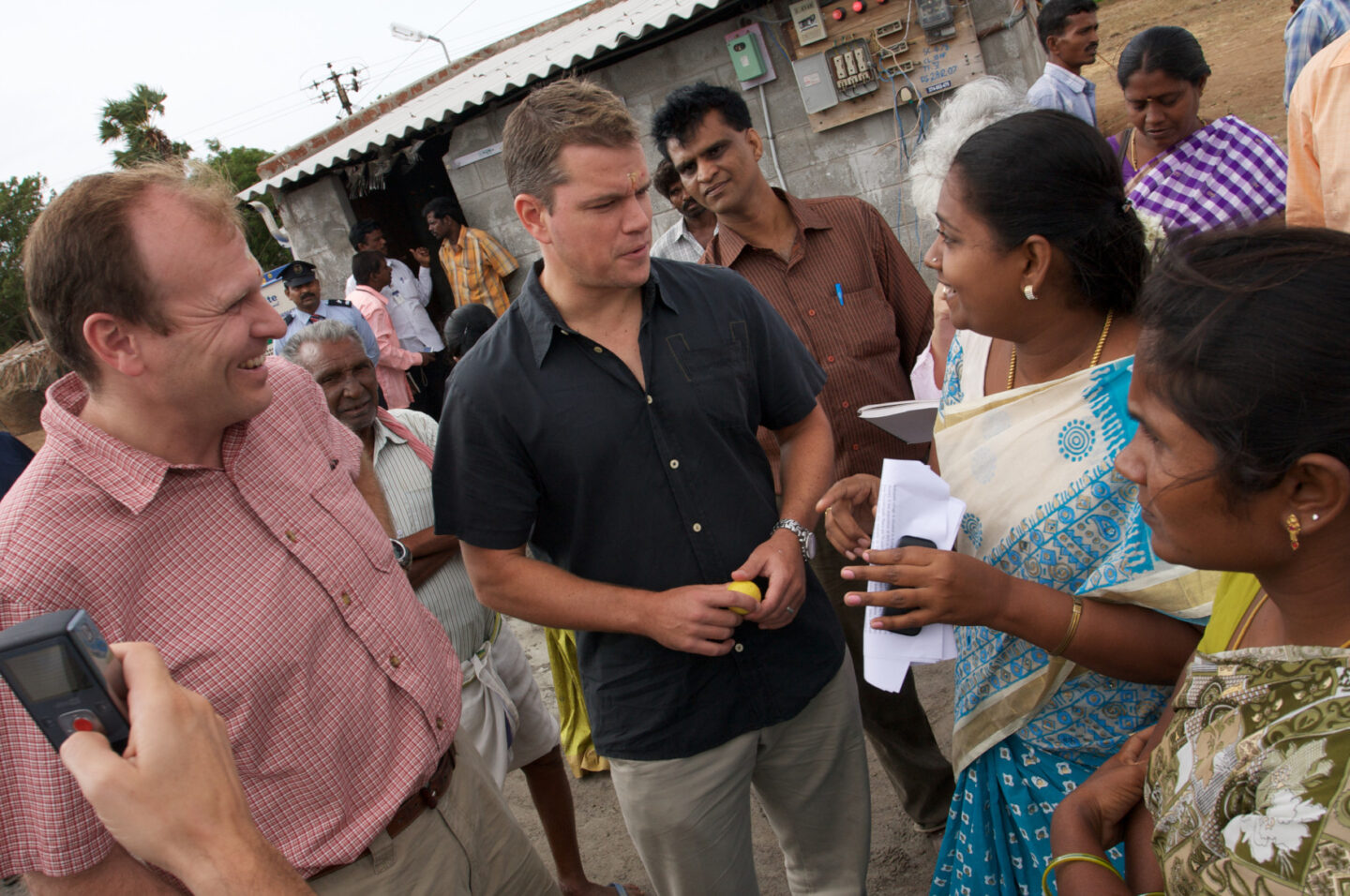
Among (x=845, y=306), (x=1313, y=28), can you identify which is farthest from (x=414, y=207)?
(x=1313, y=28)

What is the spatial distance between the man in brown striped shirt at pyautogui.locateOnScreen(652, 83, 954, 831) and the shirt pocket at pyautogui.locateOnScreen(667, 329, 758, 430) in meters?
0.73

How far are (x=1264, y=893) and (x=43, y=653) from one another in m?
1.38

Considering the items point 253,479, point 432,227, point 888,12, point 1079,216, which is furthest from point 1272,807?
point 432,227

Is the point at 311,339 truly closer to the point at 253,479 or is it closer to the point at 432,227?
the point at 253,479

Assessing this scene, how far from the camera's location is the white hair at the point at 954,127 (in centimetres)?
255

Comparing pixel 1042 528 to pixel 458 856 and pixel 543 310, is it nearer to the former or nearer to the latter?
pixel 543 310

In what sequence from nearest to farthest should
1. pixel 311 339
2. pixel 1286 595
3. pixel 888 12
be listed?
pixel 1286 595 → pixel 311 339 → pixel 888 12

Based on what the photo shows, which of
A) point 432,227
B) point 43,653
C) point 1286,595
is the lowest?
point 1286,595

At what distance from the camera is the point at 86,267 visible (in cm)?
146

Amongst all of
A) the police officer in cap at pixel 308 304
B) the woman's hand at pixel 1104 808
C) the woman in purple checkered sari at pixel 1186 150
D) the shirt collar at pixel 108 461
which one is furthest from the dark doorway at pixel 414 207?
the woman's hand at pixel 1104 808

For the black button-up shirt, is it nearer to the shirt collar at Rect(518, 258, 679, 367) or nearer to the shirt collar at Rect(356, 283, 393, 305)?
the shirt collar at Rect(518, 258, 679, 367)

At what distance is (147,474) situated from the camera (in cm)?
148

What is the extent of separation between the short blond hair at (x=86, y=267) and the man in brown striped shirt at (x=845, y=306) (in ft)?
5.82

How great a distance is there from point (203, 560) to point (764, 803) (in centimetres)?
151
